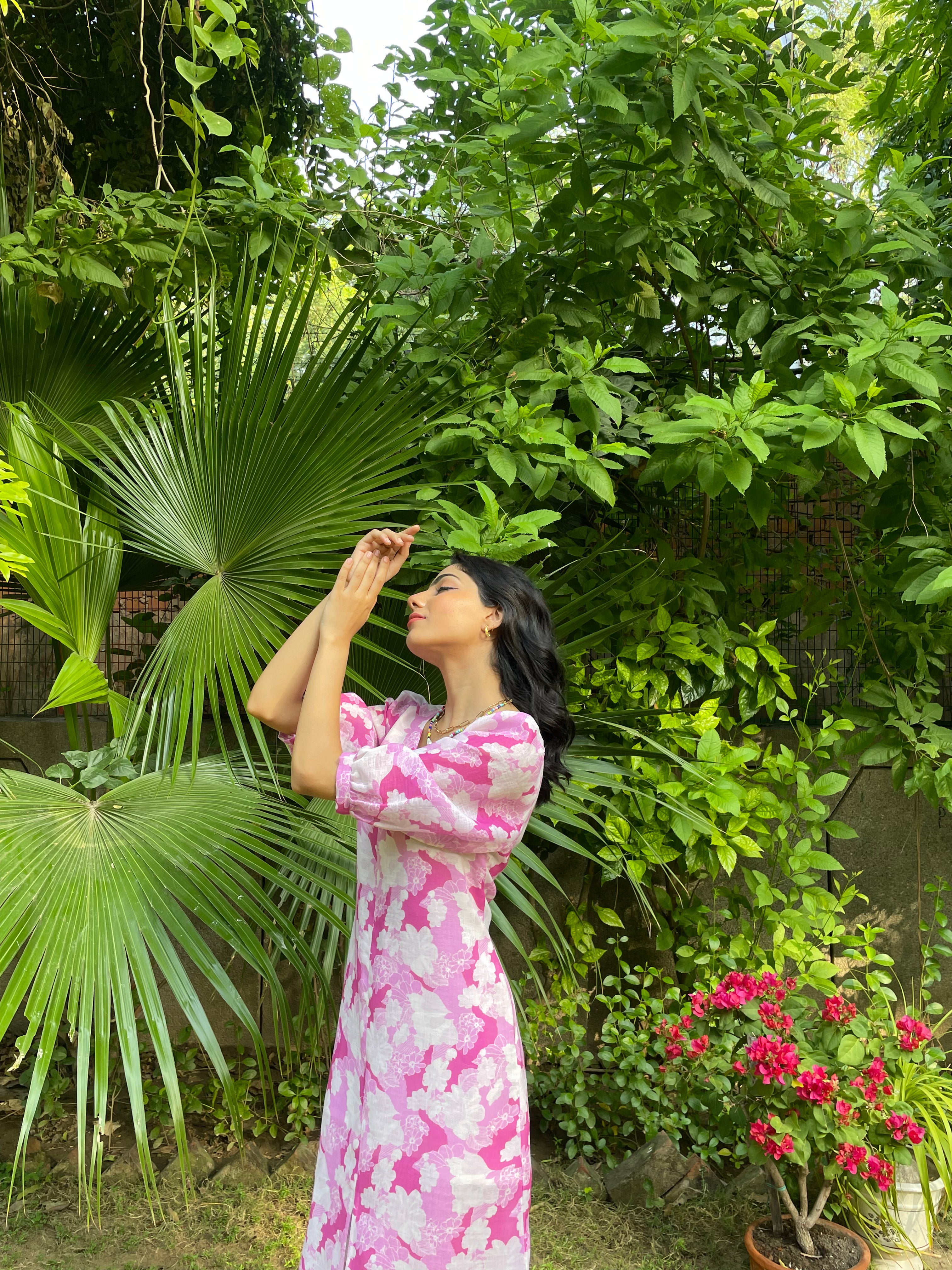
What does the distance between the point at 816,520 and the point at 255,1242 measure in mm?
2375

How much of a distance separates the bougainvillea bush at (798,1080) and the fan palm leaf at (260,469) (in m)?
1.26

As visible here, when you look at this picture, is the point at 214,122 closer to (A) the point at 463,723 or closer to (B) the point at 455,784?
(A) the point at 463,723

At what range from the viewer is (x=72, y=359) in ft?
8.59

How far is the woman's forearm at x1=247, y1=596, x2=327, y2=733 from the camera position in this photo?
1.34 meters

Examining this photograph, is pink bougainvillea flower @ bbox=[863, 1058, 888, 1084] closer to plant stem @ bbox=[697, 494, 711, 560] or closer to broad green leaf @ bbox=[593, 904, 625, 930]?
broad green leaf @ bbox=[593, 904, 625, 930]

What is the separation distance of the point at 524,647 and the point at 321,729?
0.30m

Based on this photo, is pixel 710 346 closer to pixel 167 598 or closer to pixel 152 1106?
pixel 167 598

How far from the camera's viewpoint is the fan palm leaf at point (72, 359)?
252 cm

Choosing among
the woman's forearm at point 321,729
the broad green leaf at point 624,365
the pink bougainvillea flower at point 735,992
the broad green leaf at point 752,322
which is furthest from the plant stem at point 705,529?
the woman's forearm at point 321,729

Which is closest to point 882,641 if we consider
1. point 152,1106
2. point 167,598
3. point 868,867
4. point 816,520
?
point 816,520

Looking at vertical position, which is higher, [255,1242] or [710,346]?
[710,346]

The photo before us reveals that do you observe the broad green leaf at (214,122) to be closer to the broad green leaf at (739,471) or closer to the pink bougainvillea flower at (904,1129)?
the broad green leaf at (739,471)

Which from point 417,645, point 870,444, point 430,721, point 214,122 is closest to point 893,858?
point 870,444

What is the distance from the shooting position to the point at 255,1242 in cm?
235
